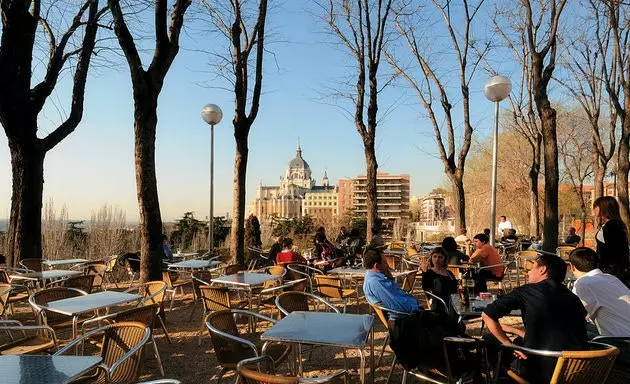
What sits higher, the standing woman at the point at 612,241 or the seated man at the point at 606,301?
the standing woman at the point at 612,241

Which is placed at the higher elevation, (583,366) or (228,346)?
(583,366)

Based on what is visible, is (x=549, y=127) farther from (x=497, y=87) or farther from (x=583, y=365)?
(x=583, y=365)

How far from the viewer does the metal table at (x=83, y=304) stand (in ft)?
13.4

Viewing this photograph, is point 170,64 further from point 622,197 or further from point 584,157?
point 584,157

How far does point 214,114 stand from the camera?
10047 millimetres

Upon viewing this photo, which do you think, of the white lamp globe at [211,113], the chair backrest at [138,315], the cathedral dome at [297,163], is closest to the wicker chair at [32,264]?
the white lamp globe at [211,113]

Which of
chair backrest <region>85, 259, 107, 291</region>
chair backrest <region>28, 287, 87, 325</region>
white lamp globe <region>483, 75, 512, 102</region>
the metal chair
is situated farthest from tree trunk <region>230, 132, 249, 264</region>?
the metal chair

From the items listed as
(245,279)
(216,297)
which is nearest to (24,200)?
(245,279)

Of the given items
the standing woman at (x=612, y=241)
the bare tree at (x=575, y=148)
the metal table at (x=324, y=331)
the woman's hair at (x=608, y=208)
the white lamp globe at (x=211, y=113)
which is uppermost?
the bare tree at (x=575, y=148)

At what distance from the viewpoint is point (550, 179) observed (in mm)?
9891

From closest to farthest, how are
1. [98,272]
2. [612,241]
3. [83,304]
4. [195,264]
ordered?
[83,304] → [612,241] → [98,272] → [195,264]

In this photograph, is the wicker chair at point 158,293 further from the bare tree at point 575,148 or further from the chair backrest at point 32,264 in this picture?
the bare tree at point 575,148

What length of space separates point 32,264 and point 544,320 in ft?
27.1

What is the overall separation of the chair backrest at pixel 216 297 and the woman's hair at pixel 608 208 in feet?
13.5
